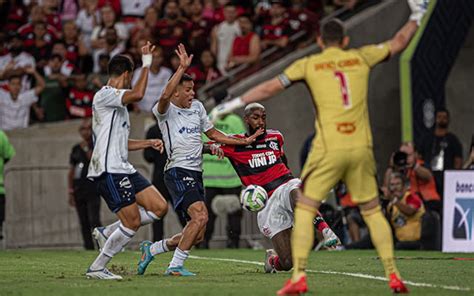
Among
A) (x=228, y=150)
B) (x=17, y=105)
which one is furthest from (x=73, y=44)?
(x=228, y=150)

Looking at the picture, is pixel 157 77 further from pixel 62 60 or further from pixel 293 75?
pixel 293 75

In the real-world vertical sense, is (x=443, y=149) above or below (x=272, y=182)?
above

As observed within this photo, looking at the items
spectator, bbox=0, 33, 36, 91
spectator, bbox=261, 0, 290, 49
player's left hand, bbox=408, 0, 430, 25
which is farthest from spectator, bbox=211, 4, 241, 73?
player's left hand, bbox=408, 0, 430, 25

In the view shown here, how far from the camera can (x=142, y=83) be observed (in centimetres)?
1214

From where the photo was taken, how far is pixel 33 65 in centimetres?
2473

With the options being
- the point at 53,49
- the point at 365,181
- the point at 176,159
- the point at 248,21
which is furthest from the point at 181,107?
the point at 53,49

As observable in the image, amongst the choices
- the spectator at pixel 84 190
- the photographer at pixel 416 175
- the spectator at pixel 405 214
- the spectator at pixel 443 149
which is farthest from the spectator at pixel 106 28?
the spectator at pixel 405 214

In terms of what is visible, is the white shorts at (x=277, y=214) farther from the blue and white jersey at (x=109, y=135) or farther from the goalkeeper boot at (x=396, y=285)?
the goalkeeper boot at (x=396, y=285)

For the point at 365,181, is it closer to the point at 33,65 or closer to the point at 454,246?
the point at 454,246

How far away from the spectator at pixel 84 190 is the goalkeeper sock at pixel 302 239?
11.3 m

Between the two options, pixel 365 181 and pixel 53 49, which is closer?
pixel 365 181

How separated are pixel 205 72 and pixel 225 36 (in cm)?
82

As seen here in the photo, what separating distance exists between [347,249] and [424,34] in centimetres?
482

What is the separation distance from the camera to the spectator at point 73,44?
2498 centimetres
